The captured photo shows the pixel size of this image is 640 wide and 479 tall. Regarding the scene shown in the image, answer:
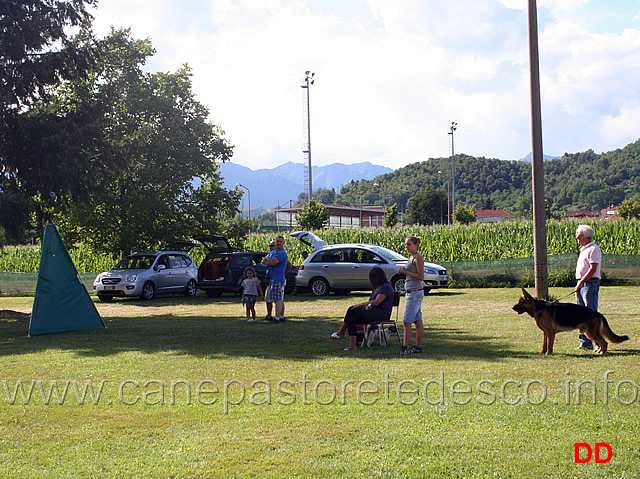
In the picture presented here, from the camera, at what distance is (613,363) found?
26.3 feet

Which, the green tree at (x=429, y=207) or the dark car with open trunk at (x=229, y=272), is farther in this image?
the green tree at (x=429, y=207)

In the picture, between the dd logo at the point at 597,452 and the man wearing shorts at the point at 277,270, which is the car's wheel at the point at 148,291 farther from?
the dd logo at the point at 597,452

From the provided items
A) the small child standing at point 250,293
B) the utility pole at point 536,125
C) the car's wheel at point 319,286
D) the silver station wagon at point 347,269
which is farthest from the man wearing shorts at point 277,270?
the car's wheel at point 319,286

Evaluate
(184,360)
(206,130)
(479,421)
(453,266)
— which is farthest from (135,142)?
(479,421)

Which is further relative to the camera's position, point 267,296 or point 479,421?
point 267,296

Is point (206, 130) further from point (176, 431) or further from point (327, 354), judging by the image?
point (176, 431)

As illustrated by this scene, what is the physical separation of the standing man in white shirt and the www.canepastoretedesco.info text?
2.21 metres

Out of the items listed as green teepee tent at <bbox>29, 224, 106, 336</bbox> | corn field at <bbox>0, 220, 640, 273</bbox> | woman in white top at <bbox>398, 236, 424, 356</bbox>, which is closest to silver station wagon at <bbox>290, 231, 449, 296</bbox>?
corn field at <bbox>0, 220, 640, 273</bbox>

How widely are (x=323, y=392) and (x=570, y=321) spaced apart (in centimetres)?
383

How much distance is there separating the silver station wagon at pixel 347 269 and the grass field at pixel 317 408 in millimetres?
10745

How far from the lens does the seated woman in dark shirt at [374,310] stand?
1015cm

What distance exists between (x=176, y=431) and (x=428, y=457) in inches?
85.6

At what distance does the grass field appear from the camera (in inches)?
183

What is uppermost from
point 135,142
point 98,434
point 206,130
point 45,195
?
point 206,130
